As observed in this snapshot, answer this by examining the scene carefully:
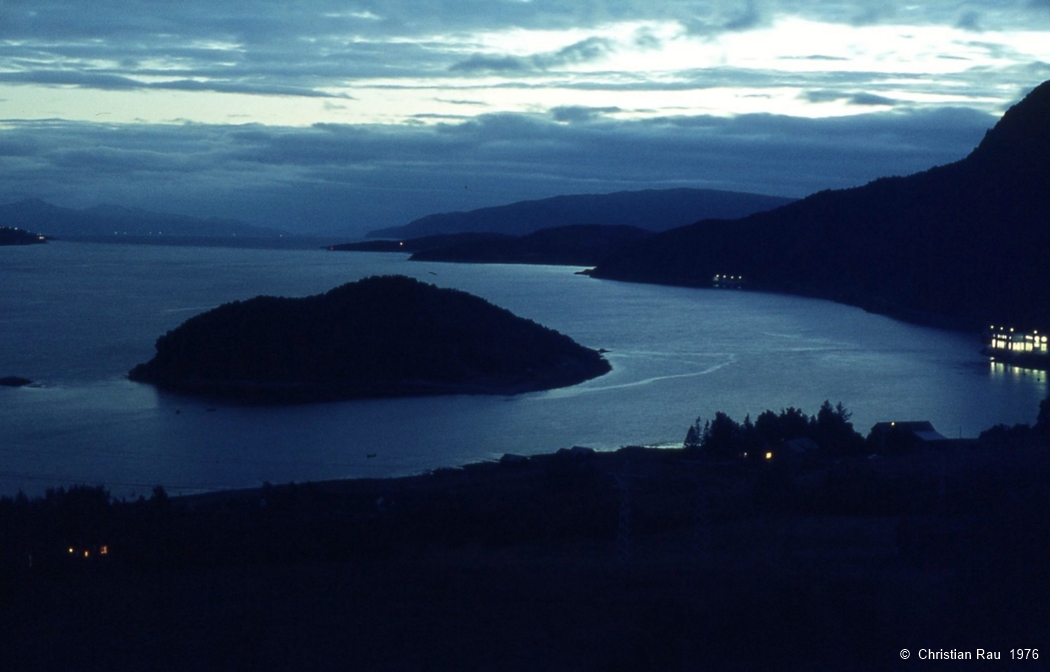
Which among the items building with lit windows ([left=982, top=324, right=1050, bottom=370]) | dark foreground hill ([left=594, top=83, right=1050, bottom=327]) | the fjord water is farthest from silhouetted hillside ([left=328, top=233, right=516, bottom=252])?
building with lit windows ([left=982, top=324, right=1050, bottom=370])

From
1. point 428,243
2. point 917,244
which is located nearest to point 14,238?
point 428,243

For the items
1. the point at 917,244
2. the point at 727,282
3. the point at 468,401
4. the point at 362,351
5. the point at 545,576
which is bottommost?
the point at 468,401

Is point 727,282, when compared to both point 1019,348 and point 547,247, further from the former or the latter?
point 1019,348

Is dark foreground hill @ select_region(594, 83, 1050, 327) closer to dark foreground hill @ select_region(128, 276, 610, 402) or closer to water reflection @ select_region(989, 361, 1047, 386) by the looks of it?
water reflection @ select_region(989, 361, 1047, 386)

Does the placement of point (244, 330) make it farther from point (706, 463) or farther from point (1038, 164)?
point (1038, 164)

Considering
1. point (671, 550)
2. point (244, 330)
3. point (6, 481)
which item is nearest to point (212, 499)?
point (6, 481)

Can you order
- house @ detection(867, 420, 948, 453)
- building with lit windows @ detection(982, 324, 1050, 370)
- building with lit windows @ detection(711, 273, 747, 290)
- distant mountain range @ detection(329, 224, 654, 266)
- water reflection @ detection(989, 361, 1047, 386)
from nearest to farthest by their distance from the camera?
house @ detection(867, 420, 948, 453) → water reflection @ detection(989, 361, 1047, 386) → building with lit windows @ detection(982, 324, 1050, 370) → building with lit windows @ detection(711, 273, 747, 290) → distant mountain range @ detection(329, 224, 654, 266)

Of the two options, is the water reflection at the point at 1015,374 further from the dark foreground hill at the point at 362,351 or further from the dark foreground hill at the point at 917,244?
the dark foreground hill at the point at 362,351
